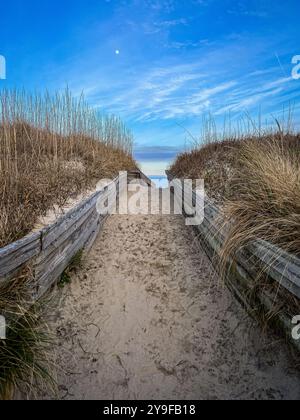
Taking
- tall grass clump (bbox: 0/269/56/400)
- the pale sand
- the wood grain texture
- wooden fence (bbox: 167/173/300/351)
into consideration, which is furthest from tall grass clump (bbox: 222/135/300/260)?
tall grass clump (bbox: 0/269/56/400)

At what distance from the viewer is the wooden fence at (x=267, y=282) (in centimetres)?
242

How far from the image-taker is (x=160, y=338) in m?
3.15

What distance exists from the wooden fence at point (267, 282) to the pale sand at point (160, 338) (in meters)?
0.18

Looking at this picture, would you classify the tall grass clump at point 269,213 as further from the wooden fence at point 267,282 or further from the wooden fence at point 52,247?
the wooden fence at point 52,247

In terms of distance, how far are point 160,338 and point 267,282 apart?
1.09 meters

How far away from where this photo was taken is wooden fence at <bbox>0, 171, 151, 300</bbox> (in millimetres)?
2535

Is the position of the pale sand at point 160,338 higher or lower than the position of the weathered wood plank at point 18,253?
lower

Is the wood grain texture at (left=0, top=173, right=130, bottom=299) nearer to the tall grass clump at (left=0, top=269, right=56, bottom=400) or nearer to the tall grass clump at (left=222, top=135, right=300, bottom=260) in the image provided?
the tall grass clump at (left=0, top=269, right=56, bottom=400)

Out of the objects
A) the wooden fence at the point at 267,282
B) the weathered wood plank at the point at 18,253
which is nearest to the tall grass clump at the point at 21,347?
the weathered wood plank at the point at 18,253

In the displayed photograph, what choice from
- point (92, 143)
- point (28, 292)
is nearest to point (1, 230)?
point (28, 292)

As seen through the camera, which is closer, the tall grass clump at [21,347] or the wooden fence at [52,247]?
the tall grass clump at [21,347]

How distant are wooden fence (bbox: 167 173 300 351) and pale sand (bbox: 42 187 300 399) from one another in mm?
179

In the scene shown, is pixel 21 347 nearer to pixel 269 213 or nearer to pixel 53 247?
pixel 53 247

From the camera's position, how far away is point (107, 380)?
8.93 ft
